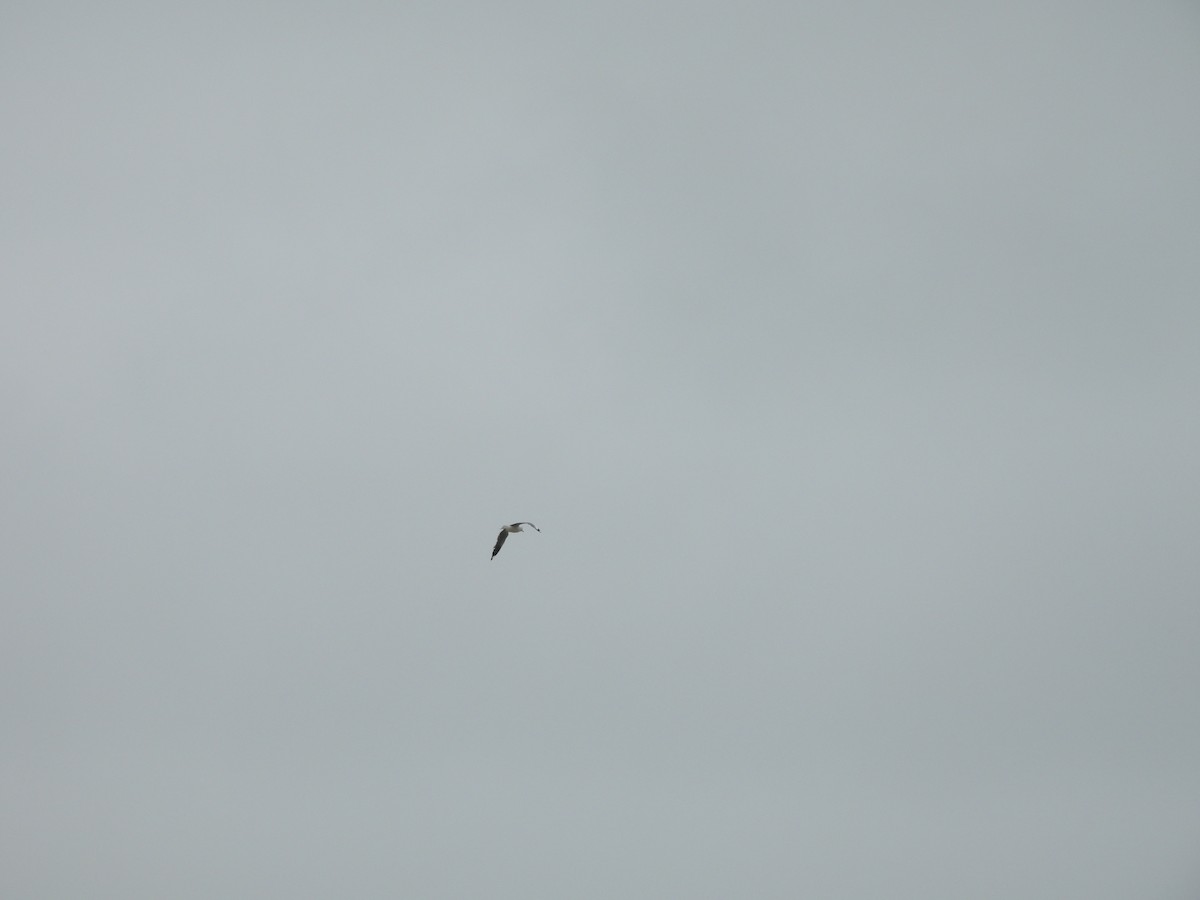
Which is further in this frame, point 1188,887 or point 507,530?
point 1188,887

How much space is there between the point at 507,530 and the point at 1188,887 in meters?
122

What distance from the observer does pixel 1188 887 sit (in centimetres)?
13212

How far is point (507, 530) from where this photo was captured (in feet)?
126

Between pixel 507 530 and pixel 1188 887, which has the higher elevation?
pixel 1188 887
